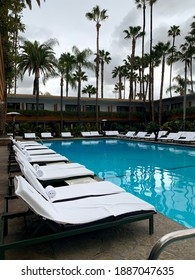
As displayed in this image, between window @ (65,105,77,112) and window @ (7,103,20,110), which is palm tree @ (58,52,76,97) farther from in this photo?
window @ (7,103,20,110)

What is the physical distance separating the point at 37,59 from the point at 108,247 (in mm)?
27785

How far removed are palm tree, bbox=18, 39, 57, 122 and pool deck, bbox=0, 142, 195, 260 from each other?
27.1m

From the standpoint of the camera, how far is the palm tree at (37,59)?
90.5 feet

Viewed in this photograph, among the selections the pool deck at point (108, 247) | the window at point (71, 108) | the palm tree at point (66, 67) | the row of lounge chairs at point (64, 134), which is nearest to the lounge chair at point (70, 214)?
the pool deck at point (108, 247)

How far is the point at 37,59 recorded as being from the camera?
1084 inches

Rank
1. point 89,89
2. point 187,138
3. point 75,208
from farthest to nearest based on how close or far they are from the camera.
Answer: point 89,89 < point 187,138 < point 75,208

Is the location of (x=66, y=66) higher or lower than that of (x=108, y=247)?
higher

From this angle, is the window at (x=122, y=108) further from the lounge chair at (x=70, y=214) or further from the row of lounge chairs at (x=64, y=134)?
the lounge chair at (x=70, y=214)

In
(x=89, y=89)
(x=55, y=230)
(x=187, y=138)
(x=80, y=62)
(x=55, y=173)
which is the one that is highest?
(x=80, y=62)

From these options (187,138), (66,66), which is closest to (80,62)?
(66,66)

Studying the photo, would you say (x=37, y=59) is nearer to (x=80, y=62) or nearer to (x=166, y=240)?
(x=80, y=62)

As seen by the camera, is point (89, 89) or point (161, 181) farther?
point (89, 89)

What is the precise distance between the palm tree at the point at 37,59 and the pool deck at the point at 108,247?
27084 millimetres

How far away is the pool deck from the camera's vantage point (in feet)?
8.41
